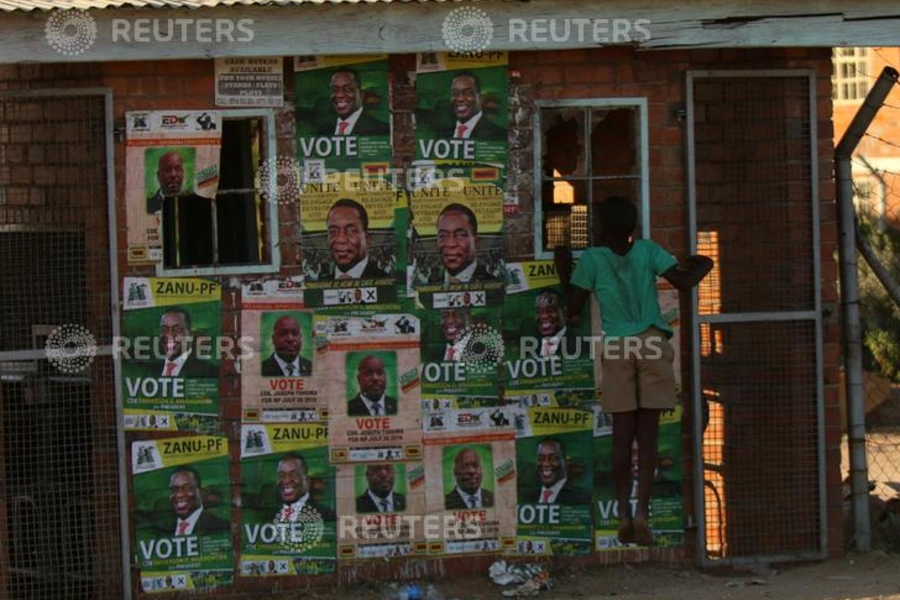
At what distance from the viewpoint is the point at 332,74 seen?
743 centimetres

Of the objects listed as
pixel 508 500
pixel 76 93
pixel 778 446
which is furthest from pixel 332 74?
pixel 778 446

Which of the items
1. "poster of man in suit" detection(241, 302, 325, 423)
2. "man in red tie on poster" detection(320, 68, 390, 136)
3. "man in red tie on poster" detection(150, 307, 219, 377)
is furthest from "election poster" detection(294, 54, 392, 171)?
"man in red tie on poster" detection(150, 307, 219, 377)

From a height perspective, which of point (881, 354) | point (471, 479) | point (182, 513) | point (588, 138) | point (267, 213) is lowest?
point (182, 513)

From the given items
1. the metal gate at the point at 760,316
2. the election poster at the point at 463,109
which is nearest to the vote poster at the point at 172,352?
the election poster at the point at 463,109

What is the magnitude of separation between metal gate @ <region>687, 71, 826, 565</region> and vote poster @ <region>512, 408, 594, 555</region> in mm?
674

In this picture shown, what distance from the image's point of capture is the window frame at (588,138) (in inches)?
298

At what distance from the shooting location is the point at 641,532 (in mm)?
7102

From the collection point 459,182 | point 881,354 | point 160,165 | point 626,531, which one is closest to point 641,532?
point 626,531

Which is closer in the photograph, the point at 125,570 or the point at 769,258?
the point at 125,570

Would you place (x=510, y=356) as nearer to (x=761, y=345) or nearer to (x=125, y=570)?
(x=761, y=345)

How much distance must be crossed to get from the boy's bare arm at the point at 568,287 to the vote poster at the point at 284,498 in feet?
4.58

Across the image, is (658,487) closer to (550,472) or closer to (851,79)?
(550,472)

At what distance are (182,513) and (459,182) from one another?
2.17 meters

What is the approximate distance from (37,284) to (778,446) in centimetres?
397
